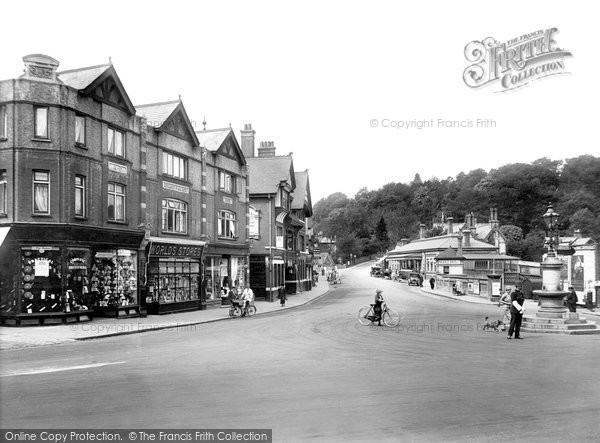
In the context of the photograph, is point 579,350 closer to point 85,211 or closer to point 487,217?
point 85,211

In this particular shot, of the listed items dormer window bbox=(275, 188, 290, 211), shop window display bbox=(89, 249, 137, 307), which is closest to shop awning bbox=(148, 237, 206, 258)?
shop window display bbox=(89, 249, 137, 307)

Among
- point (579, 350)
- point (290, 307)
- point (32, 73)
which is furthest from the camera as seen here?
point (290, 307)

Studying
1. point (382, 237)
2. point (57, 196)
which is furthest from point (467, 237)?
point (57, 196)

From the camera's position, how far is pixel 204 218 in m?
31.3

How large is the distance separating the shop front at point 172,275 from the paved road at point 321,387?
9.37 meters

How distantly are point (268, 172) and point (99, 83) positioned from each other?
73.9ft

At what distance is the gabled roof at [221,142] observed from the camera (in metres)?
33.6

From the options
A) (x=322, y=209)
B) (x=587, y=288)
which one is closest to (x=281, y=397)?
(x=587, y=288)

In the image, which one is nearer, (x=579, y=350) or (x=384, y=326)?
(x=579, y=350)

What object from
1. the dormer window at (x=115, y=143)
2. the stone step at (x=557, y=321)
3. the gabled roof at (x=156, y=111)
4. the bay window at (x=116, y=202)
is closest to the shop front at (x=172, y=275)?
the bay window at (x=116, y=202)

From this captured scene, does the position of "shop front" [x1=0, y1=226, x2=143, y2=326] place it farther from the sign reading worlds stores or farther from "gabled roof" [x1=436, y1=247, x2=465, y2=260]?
"gabled roof" [x1=436, y1=247, x2=465, y2=260]

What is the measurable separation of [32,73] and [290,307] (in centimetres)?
2002

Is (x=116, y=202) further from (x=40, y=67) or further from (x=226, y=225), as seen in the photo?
(x=226, y=225)

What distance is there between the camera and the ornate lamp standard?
66.9 feet
